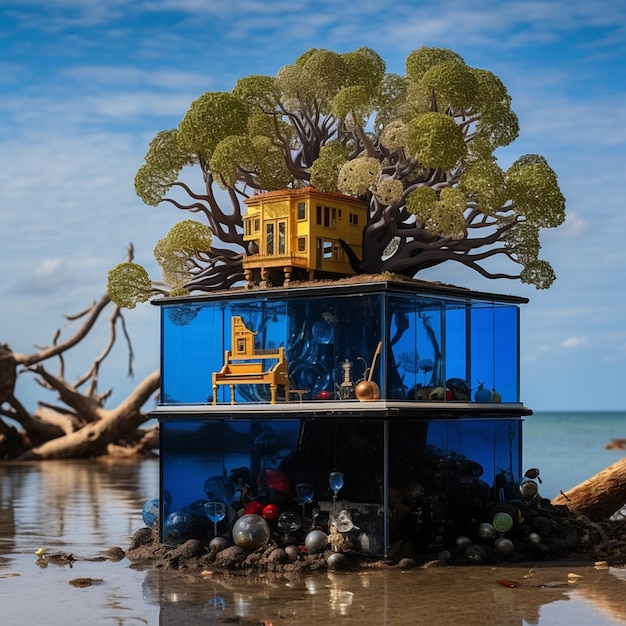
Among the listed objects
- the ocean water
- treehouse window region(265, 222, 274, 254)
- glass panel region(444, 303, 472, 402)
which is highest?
treehouse window region(265, 222, 274, 254)

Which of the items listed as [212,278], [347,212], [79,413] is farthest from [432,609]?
[79,413]

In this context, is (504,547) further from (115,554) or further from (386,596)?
(115,554)

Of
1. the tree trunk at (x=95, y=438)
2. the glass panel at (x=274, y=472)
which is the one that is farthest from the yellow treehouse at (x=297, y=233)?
the tree trunk at (x=95, y=438)

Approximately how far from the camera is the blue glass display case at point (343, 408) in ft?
48.1

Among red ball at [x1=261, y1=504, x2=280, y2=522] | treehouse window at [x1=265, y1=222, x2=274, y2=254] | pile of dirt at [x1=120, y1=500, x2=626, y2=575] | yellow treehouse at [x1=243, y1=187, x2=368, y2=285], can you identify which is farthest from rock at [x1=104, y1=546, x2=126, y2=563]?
treehouse window at [x1=265, y1=222, x2=274, y2=254]

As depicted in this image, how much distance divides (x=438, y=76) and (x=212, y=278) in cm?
449

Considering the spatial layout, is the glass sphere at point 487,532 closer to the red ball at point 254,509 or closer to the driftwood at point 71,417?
the red ball at point 254,509

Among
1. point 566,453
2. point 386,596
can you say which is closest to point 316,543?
point 386,596

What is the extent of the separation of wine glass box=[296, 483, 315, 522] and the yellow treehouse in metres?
2.78

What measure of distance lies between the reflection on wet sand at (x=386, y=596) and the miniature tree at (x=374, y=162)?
193 inches

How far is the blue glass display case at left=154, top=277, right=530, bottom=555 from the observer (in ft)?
48.1

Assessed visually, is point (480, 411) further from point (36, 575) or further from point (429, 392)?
point (36, 575)

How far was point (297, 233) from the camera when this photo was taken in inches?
650

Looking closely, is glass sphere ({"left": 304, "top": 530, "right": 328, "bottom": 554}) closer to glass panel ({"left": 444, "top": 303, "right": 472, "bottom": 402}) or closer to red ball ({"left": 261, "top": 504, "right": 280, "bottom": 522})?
red ball ({"left": 261, "top": 504, "right": 280, "bottom": 522})
